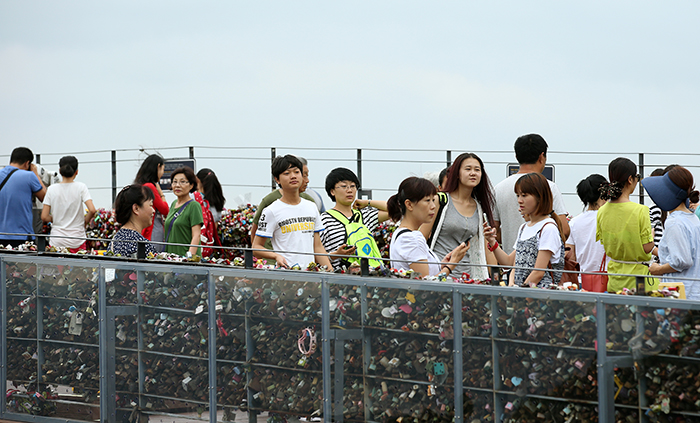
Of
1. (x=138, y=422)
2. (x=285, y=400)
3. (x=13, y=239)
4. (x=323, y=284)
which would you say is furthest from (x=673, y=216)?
(x=13, y=239)

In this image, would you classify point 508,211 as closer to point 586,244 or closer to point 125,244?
point 586,244

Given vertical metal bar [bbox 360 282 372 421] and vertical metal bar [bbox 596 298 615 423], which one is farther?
vertical metal bar [bbox 360 282 372 421]

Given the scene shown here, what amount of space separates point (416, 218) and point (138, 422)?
2.15 metres

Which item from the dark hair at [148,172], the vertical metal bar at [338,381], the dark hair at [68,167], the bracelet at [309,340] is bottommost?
the vertical metal bar at [338,381]

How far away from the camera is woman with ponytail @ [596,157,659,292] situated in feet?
15.1

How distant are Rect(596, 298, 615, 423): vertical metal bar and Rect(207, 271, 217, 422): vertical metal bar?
2.19 m

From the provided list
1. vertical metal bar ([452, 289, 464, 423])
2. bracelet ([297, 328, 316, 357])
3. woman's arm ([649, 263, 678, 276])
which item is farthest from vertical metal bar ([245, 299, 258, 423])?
woman's arm ([649, 263, 678, 276])

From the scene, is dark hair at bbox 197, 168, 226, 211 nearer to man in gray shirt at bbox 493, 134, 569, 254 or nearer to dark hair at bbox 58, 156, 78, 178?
dark hair at bbox 58, 156, 78, 178

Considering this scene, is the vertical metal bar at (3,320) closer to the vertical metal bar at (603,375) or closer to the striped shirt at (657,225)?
the vertical metal bar at (603,375)

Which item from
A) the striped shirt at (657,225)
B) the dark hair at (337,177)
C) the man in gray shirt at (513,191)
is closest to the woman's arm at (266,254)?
the dark hair at (337,177)

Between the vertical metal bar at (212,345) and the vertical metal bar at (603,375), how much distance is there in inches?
86.1

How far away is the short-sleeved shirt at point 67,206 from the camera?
8422mm

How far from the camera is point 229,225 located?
10664 mm

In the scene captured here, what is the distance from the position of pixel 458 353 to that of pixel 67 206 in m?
5.80
